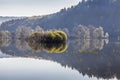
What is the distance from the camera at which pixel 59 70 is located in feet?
147

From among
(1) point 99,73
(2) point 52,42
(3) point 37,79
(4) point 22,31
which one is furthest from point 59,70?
(4) point 22,31

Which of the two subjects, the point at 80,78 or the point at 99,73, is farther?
the point at 99,73

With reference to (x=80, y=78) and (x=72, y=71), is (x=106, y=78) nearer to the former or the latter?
(x=80, y=78)

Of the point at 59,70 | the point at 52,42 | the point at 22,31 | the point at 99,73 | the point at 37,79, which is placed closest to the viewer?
the point at 37,79

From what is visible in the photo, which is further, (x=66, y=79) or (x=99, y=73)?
(x=99, y=73)

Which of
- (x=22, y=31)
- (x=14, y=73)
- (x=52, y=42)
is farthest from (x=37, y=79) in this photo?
(x=22, y=31)

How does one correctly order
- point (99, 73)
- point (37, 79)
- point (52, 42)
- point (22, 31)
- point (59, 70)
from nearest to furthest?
point (37, 79)
point (99, 73)
point (59, 70)
point (52, 42)
point (22, 31)

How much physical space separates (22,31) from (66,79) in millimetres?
163206

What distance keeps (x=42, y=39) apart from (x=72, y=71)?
83063mm

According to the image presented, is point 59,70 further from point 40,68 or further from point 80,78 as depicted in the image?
point 80,78

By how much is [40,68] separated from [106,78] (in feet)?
38.1

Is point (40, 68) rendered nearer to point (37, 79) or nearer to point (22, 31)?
point (37, 79)

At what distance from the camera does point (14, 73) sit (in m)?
41.9

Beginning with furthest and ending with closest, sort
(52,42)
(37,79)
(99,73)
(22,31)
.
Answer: (22,31) < (52,42) < (99,73) < (37,79)
